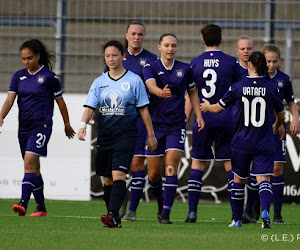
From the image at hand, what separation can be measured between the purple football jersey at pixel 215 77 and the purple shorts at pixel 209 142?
0.08m

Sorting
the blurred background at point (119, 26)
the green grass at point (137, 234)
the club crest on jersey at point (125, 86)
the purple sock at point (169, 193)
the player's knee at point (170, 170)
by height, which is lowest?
the green grass at point (137, 234)

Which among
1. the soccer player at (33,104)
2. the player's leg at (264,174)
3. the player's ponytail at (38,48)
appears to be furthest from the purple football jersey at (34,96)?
the player's leg at (264,174)

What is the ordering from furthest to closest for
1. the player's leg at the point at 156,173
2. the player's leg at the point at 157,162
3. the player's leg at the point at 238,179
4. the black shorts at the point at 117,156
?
the player's leg at the point at 156,173 < the player's leg at the point at 157,162 < the player's leg at the point at 238,179 < the black shorts at the point at 117,156

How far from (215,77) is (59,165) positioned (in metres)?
4.25

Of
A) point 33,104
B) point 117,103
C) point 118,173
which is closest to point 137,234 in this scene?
point 118,173

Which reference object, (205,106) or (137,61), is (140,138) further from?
(205,106)

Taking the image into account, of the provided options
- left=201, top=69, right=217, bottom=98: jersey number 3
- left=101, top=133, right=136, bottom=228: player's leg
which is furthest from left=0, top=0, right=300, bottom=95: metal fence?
left=101, top=133, right=136, bottom=228: player's leg

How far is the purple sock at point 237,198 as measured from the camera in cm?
869

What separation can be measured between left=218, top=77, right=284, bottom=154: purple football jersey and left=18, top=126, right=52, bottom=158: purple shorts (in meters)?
2.14

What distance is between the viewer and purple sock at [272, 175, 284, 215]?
9828 mm

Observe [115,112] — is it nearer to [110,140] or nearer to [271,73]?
[110,140]

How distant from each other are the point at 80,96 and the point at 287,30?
340 cm

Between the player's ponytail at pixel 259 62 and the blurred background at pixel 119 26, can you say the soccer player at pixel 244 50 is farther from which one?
the blurred background at pixel 119 26

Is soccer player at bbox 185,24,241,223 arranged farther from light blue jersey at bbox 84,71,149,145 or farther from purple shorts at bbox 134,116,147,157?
light blue jersey at bbox 84,71,149,145
